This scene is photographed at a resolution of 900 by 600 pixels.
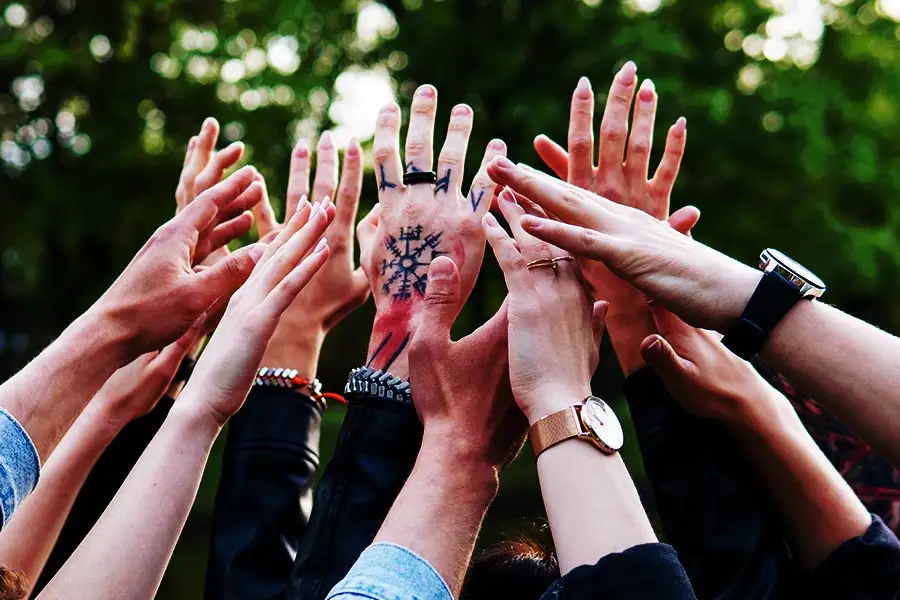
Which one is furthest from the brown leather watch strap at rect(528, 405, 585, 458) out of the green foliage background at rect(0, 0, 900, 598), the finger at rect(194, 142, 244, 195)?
the green foliage background at rect(0, 0, 900, 598)

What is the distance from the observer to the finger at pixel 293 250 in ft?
5.94

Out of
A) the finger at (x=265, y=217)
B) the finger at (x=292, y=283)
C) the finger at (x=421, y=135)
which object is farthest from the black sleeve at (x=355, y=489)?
the finger at (x=265, y=217)

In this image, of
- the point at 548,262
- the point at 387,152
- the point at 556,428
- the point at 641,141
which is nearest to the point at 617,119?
the point at 641,141

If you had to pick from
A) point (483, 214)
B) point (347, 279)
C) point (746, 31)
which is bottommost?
point (347, 279)

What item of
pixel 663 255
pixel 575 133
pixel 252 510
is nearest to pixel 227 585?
pixel 252 510

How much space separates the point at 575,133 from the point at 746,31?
9565mm

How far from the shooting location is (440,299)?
1704mm

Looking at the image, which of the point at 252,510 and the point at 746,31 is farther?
the point at 746,31

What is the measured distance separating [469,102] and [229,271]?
872cm

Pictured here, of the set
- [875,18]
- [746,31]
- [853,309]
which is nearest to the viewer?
[746,31]

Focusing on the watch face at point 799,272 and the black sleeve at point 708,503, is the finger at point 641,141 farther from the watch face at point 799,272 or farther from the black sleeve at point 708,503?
the watch face at point 799,272

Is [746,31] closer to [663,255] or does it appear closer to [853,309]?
[853,309]

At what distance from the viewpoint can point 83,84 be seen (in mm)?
9938

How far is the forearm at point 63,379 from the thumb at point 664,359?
114 centimetres
